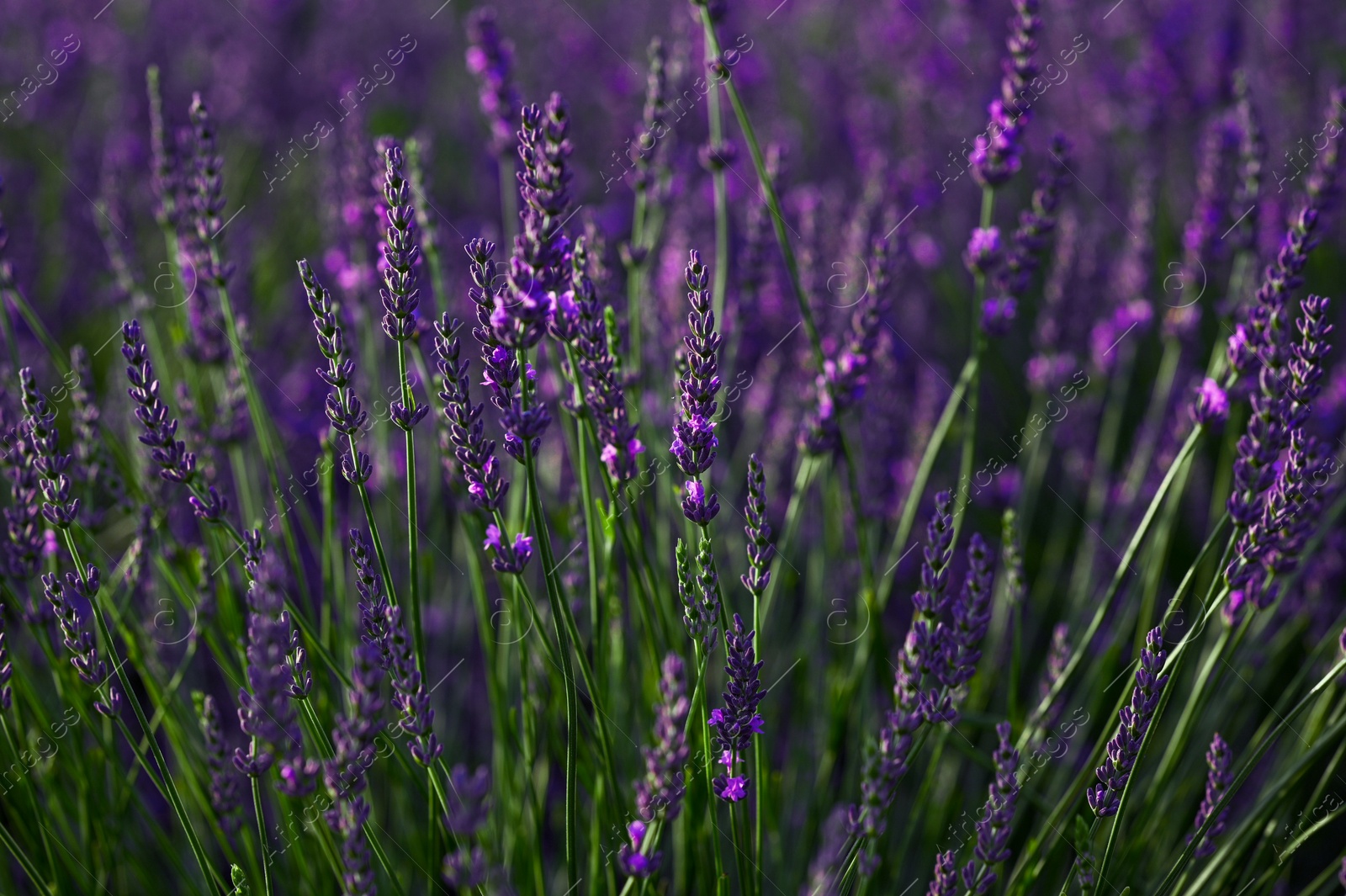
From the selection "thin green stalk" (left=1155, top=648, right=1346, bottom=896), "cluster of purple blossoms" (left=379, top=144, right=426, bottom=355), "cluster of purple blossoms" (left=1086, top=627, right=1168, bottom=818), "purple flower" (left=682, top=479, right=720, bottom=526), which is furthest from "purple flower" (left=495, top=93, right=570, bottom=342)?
"thin green stalk" (left=1155, top=648, right=1346, bottom=896)

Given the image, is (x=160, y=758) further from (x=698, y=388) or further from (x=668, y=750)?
(x=698, y=388)

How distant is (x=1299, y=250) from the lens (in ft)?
4.64

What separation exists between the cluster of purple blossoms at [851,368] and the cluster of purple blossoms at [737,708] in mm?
635

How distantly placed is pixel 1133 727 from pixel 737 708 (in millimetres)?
472

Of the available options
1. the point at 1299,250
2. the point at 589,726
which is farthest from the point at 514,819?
the point at 1299,250

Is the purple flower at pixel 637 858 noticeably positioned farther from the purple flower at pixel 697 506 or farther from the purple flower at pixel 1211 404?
the purple flower at pixel 1211 404

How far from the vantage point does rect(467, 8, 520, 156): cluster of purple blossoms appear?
210 cm

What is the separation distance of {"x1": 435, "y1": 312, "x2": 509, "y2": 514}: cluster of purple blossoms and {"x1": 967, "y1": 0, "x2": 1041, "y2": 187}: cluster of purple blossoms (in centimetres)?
116

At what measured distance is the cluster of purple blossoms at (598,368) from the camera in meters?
1.22

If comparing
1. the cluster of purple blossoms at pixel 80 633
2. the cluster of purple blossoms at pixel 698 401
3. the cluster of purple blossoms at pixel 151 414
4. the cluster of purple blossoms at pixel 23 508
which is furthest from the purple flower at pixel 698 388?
the cluster of purple blossoms at pixel 23 508

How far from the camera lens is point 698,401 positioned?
1.19 metres

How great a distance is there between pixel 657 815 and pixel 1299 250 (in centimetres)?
120

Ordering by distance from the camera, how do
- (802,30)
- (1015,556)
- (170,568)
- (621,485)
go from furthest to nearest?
1. (802,30)
2. (170,568)
3. (1015,556)
4. (621,485)

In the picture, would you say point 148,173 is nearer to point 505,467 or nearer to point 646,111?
point 505,467
